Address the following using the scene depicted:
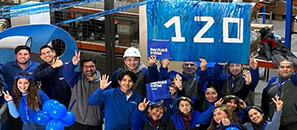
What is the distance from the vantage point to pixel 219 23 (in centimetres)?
492

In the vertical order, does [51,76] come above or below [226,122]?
above

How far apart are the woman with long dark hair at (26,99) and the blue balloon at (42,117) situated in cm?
8

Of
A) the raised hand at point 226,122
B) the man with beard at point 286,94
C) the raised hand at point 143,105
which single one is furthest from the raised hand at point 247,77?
the raised hand at point 143,105

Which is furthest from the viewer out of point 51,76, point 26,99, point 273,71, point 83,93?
point 273,71

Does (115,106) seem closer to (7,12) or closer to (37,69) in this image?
(37,69)

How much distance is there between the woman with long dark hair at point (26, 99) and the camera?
5043 millimetres

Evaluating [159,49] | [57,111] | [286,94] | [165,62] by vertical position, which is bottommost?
[57,111]

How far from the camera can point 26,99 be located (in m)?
5.07

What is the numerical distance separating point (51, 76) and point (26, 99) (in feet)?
1.67

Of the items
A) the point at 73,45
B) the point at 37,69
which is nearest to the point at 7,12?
the point at 37,69

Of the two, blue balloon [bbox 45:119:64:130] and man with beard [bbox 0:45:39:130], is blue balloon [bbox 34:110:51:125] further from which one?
man with beard [bbox 0:45:39:130]

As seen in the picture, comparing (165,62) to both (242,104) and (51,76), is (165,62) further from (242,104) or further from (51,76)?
(51,76)

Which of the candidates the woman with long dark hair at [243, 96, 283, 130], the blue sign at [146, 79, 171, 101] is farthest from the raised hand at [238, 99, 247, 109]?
the blue sign at [146, 79, 171, 101]

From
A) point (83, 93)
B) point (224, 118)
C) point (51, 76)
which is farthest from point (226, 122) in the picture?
point (51, 76)
